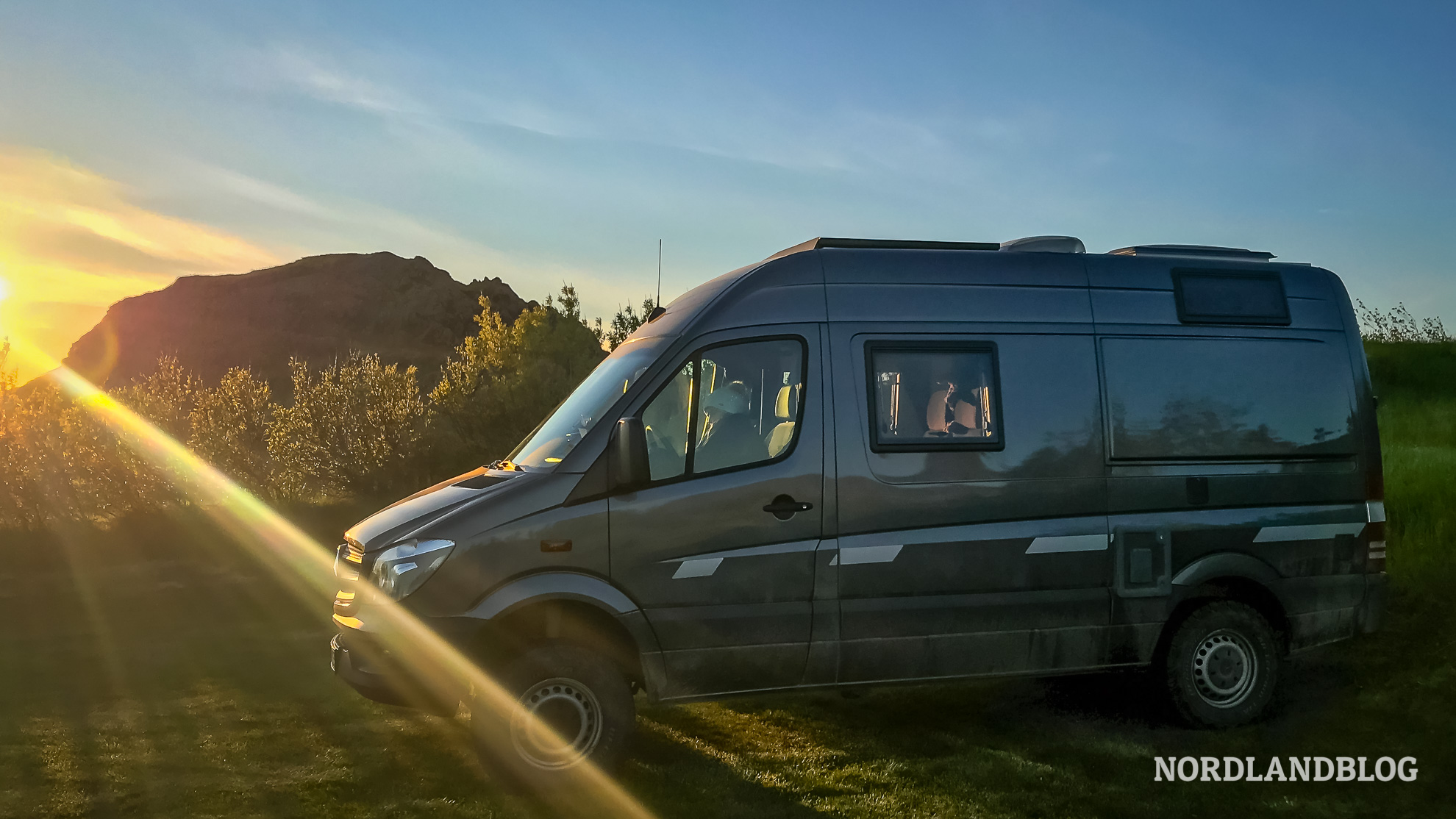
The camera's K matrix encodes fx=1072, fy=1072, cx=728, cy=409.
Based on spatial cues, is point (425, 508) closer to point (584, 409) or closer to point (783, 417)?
point (584, 409)

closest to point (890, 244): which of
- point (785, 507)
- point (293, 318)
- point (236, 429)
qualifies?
point (785, 507)

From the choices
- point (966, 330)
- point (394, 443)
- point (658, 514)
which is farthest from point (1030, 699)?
point (394, 443)

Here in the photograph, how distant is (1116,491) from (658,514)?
109 inches

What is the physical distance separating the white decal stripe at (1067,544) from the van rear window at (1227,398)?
53 cm

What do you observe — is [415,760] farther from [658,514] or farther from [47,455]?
[47,455]

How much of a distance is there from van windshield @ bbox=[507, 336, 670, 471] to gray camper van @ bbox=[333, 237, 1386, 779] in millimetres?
28

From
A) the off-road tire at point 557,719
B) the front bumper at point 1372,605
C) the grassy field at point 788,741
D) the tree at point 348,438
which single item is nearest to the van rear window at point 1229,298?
the front bumper at point 1372,605

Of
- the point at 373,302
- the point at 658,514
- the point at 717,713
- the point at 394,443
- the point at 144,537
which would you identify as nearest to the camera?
the point at 658,514

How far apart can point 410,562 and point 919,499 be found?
2751mm

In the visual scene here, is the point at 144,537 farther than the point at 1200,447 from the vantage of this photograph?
Yes

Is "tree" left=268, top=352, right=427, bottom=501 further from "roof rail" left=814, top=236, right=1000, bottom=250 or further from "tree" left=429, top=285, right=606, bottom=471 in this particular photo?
"roof rail" left=814, top=236, right=1000, bottom=250

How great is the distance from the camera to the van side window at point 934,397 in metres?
6.02

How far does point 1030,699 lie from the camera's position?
7598 millimetres

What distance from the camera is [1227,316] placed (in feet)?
22.3
